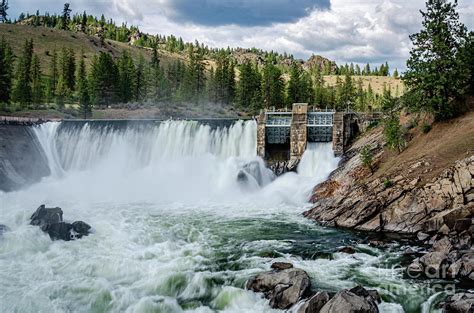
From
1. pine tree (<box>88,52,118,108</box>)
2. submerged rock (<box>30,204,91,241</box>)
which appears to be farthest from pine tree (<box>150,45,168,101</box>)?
submerged rock (<box>30,204,91,241</box>)

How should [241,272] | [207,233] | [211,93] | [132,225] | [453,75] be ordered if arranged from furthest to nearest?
[211,93]
[453,75]
[132,225]
[207,233]
[241,272]

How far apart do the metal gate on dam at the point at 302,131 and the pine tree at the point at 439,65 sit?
28.7 feet

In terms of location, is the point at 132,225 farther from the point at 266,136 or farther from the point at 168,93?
the point at 168,93

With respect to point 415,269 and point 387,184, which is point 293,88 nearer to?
point 387,184

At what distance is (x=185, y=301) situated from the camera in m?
16.8

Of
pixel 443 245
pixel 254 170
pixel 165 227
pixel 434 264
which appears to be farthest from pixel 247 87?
pixel 434 264

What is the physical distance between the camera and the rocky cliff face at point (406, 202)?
79.1 feet

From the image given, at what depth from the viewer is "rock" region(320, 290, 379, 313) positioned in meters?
13.6

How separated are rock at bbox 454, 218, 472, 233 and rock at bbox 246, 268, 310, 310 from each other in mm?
10708

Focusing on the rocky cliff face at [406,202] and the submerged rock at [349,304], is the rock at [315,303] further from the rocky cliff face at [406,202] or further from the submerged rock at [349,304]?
the rocky cliff face at [406,202]

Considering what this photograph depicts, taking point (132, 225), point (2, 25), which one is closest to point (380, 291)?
point (132, 225)

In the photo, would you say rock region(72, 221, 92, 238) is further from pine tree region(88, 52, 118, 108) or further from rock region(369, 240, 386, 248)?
pine tree region(88, 52, 118, 108)

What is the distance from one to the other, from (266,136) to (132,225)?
21.5 m

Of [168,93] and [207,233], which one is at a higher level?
[168,93]
